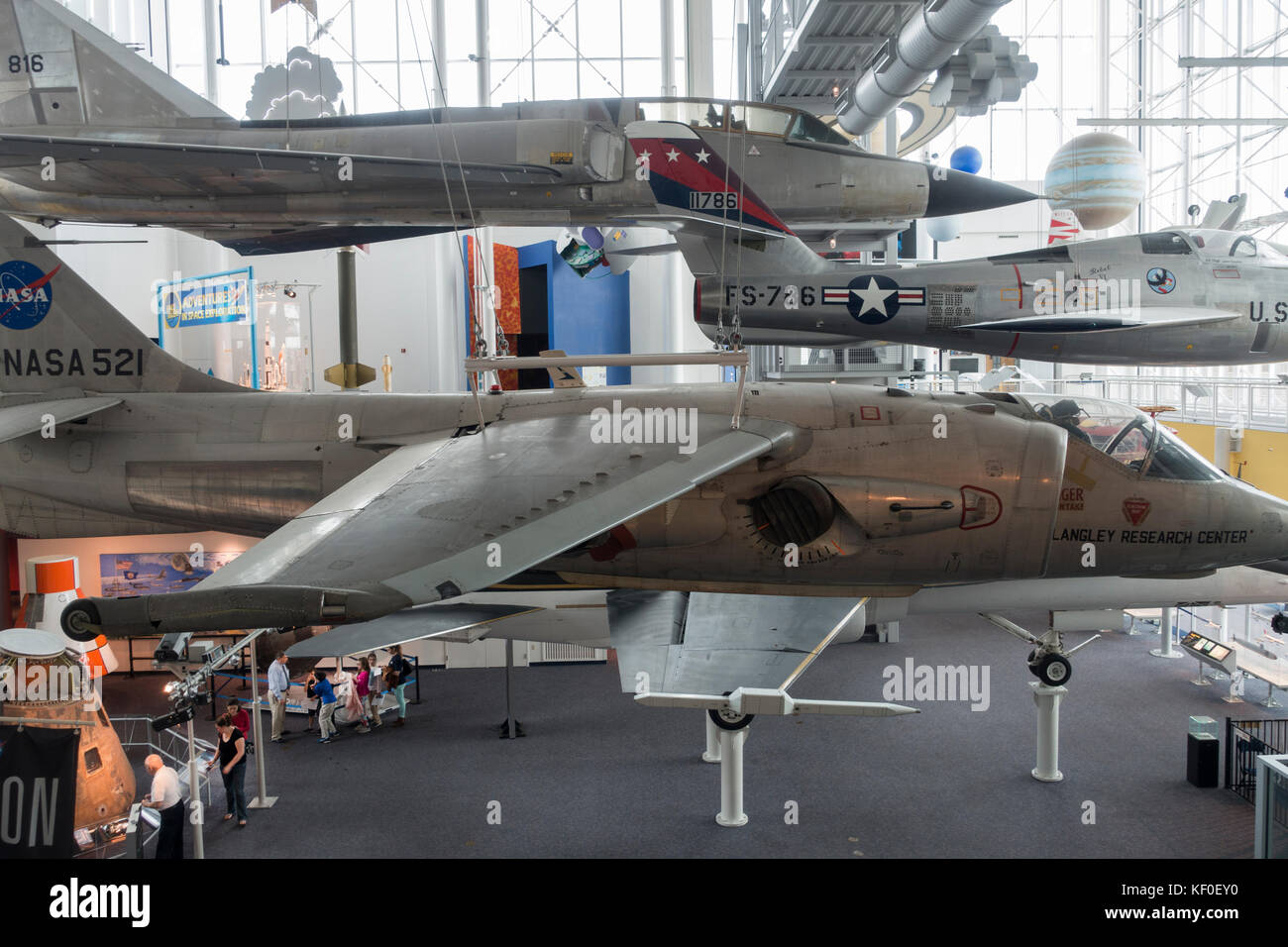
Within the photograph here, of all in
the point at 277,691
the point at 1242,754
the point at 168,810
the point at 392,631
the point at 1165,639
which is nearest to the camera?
the point at 392,631

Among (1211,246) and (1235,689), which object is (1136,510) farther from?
(1235,689)

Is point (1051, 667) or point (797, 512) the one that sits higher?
point (797, 512)

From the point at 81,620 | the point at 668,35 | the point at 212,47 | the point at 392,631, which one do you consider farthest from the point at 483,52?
the point at 81,620

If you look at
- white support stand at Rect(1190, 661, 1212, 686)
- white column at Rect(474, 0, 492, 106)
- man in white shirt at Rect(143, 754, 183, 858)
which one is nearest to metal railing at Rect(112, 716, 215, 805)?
man in white shirt at Rect(143, 754, 183, 858)

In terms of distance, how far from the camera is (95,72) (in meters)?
6.79

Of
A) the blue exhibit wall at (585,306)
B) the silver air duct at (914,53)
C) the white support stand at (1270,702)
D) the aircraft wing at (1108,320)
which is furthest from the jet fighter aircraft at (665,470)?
the blue exhibit wall at (585,306)

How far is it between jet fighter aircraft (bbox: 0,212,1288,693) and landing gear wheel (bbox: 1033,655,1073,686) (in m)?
2.21

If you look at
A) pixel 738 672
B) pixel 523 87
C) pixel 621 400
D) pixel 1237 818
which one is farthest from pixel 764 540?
pixel 523 87

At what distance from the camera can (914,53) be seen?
20.2 ft

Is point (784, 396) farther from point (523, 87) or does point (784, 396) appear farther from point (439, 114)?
point (523, 87)

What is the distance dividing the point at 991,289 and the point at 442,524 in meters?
4.78

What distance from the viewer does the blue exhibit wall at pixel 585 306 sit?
1667cm

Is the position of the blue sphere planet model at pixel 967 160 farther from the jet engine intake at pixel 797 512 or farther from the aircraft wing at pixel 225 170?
the jet engine intake at pixel 797 512

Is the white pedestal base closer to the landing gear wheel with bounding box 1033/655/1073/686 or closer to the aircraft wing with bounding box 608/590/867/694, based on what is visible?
the landing gear wheel with bounding box 1033/655/1073/686
